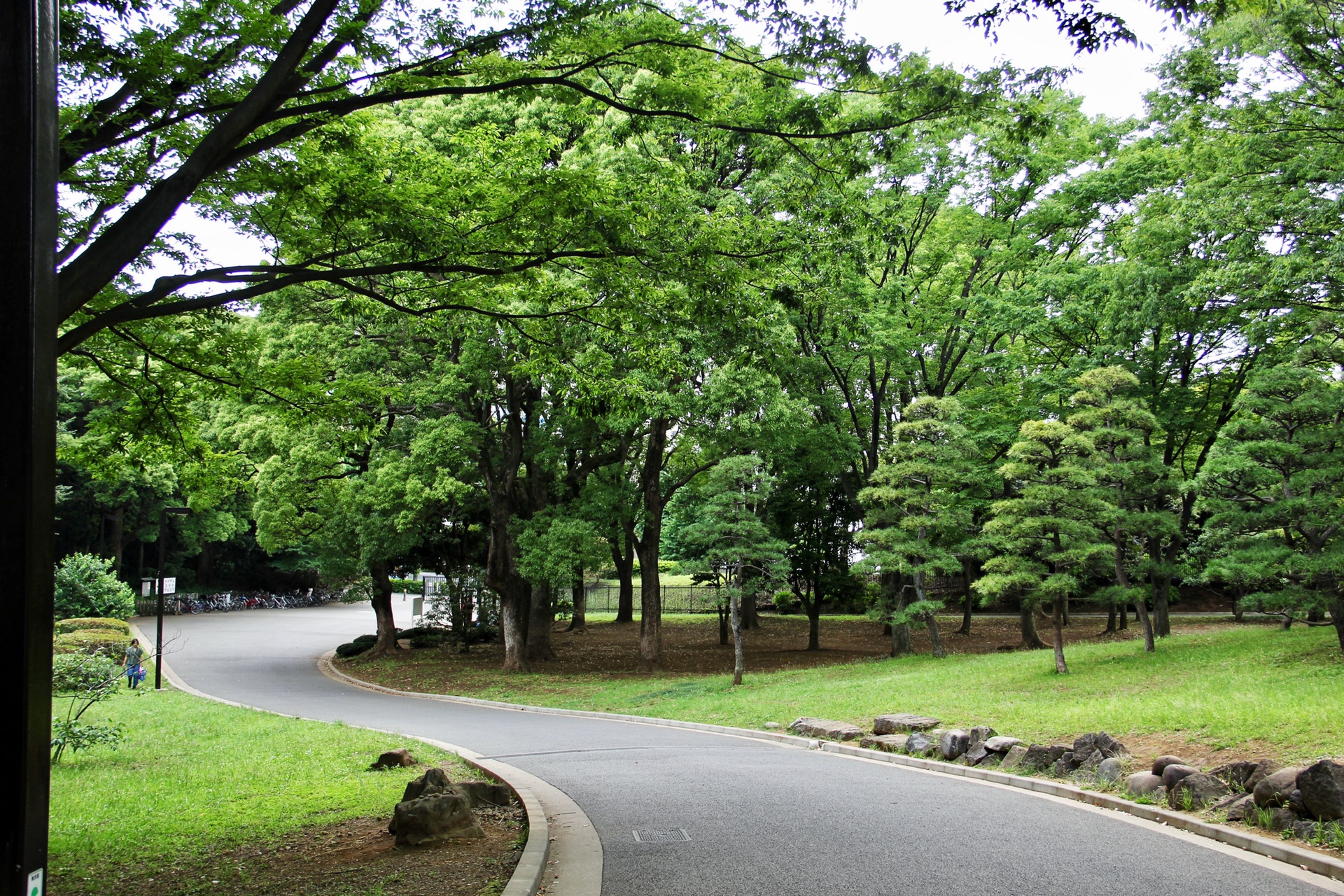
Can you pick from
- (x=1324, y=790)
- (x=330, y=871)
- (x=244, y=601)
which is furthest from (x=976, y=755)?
(x=244, y=601)

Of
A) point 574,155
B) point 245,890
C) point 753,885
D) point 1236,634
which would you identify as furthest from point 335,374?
point 1236,634

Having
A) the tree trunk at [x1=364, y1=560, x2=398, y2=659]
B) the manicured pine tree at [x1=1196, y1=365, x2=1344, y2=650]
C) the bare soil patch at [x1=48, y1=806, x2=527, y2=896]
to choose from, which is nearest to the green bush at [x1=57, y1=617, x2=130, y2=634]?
the tree trunk at [x1=364, y1=560, x2=398, y2=659]

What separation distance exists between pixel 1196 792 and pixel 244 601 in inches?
2058

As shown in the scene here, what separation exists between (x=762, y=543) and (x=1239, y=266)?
1079 cm

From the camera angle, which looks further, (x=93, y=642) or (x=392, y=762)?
(x=93, y=642)

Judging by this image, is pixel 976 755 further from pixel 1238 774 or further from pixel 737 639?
pixel 737 639

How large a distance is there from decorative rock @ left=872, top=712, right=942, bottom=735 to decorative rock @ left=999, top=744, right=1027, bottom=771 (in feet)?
6.44

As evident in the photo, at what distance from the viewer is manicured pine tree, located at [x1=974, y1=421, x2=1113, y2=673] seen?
51.3ft

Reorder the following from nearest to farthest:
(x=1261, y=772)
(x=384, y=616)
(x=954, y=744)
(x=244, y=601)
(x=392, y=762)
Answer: (x=1261, y=772), (x=392, y=762), (x=954, y=744), (x=384, y=616), (x=244, y=601)

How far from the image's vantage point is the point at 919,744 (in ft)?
35.5

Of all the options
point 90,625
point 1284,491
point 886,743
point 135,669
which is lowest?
point 135,669

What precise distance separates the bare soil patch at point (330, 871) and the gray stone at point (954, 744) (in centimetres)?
564

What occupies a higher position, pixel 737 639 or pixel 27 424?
pixel 27 424

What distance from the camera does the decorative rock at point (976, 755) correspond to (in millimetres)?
9852
